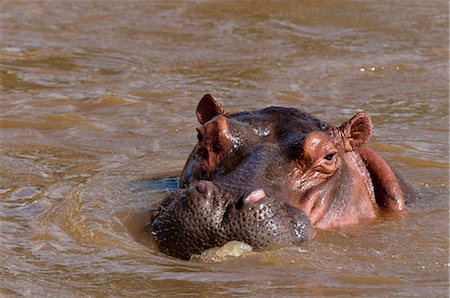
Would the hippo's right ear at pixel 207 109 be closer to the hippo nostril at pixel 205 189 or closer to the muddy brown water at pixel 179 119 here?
the muddy brown water at pixel 179 119

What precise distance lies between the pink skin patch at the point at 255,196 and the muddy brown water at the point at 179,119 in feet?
0.86

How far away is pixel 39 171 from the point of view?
8.10m

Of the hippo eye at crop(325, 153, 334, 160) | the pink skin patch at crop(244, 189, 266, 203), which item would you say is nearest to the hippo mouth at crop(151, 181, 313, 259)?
the pink skin patch at crop(244, 189, 266, 203)

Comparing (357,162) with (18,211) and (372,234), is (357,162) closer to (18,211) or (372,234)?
(372,234)

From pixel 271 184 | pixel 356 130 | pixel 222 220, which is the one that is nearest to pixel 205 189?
pixel 222 220

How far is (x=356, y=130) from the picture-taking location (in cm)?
696

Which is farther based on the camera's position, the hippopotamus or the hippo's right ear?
the hippo's right ear

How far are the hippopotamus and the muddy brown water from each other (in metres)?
0.12

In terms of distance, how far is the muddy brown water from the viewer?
18.3ft

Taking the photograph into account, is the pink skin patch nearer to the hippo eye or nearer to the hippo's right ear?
the hippo eye

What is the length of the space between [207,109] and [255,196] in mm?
1750

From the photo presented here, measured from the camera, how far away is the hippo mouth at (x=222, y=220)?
5484 mm

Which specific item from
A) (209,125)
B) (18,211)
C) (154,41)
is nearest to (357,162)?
(209,125)

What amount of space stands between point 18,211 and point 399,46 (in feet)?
23.7
